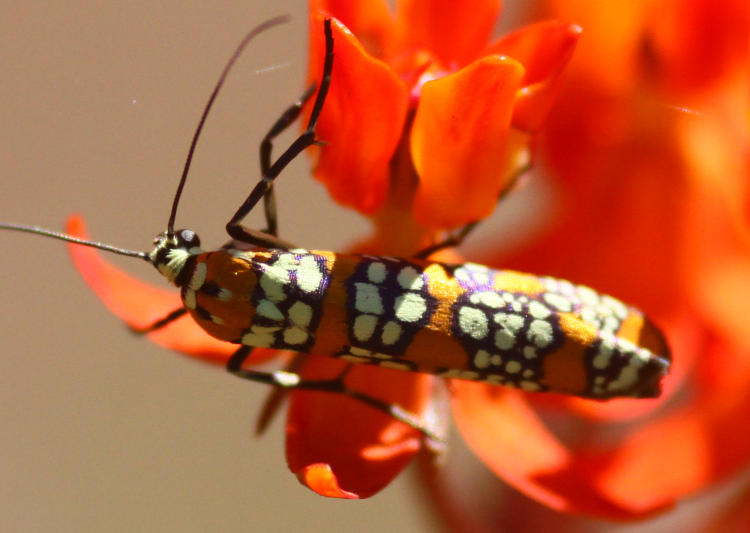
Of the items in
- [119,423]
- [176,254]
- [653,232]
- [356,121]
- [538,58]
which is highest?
[538,58]

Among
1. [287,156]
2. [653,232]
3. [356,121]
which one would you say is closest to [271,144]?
[287,156]

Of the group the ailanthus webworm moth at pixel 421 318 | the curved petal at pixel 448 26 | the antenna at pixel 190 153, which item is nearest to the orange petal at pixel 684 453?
the ailanthus webworm moth at pixel 421 318

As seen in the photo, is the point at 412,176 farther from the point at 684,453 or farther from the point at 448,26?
the point at 684,453

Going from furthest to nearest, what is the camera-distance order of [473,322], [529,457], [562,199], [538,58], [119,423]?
[119,423] → [562,199] → [529,457] → [473,322] → [538,58]

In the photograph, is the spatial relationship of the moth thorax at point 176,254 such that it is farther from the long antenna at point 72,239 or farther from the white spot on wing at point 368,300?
the white spot on wing at point 368,300

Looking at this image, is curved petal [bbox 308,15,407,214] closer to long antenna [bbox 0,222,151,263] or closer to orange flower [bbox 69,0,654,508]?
orange flower [bbox 69,0,654,508]

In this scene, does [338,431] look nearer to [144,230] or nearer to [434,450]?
[434,450]

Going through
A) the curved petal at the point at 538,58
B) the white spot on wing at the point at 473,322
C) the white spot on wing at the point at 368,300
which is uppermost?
the curved petal at the point at 538,58
